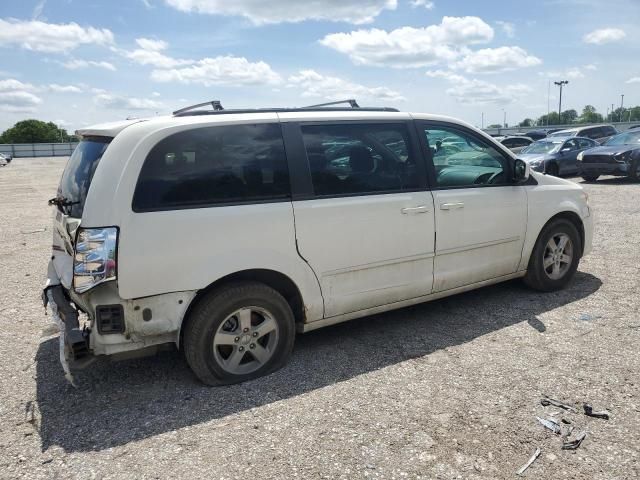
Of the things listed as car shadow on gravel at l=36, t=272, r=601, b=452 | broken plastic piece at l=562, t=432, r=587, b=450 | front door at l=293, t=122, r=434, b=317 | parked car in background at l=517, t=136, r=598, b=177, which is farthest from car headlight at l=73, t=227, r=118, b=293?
parked car in background at l=517, t=136, r=598, b=177

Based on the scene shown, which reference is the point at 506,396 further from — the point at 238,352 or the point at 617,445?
the point at 238,352

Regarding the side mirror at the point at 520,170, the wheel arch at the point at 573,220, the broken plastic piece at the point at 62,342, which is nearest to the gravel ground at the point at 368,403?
the broken plastic piece at the point at 62,342

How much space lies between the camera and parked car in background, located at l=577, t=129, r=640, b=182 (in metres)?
15.5

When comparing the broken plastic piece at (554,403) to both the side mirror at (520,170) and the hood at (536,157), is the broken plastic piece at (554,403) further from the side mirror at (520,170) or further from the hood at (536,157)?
the hood at (536,157)

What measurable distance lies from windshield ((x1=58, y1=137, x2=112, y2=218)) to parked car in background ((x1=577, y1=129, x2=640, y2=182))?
1553 centimetres

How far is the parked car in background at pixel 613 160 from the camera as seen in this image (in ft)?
50.8

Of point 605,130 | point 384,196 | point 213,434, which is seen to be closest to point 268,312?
point 213,434

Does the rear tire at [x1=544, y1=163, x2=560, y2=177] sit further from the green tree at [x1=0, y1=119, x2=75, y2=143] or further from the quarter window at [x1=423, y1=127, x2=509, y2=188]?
the green tree at [x1=0, y1=119, x2=75, y2=143]

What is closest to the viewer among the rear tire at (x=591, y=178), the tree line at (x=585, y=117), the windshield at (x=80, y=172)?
the windshield at (x=80, y=172)

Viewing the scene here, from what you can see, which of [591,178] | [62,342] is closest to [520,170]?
[62,342]

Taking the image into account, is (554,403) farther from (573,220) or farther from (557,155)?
(557,155)

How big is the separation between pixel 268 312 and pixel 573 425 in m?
2.03

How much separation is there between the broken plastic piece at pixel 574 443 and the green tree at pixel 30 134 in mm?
127619

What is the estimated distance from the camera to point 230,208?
3.54m
